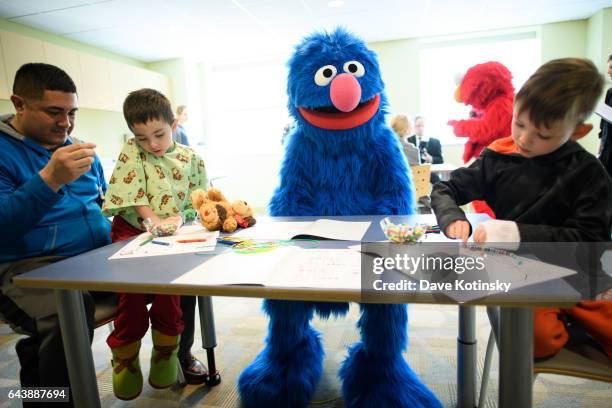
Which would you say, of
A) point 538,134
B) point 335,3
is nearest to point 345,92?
point 538,134

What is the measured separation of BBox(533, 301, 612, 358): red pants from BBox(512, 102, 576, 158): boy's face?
37cm

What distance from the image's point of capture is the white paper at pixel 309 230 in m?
1.08

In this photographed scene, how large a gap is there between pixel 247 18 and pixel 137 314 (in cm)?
395

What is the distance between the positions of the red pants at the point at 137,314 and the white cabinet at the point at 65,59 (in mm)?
3276

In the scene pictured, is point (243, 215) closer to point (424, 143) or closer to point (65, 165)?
point (65, 165)

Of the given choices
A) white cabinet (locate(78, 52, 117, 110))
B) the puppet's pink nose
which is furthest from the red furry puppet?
white cabinet (locate(78, 52, 117, 110))

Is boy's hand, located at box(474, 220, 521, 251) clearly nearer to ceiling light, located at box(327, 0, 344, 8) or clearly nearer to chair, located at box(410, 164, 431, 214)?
chair, located at box(410, 164, 431, 214)

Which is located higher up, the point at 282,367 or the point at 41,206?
the point at 41,206

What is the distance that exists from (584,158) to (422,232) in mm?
412

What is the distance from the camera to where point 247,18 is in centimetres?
439

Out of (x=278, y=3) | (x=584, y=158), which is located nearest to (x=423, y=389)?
(x=584, y=158)

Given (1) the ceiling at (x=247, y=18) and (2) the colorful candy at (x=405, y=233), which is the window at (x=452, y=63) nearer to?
(1) the ceiling at (x=247, y=18)

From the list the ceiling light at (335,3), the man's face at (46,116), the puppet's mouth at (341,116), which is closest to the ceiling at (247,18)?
the ceiling light at (335,3)

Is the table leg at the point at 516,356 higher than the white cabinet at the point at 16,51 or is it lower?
lower
